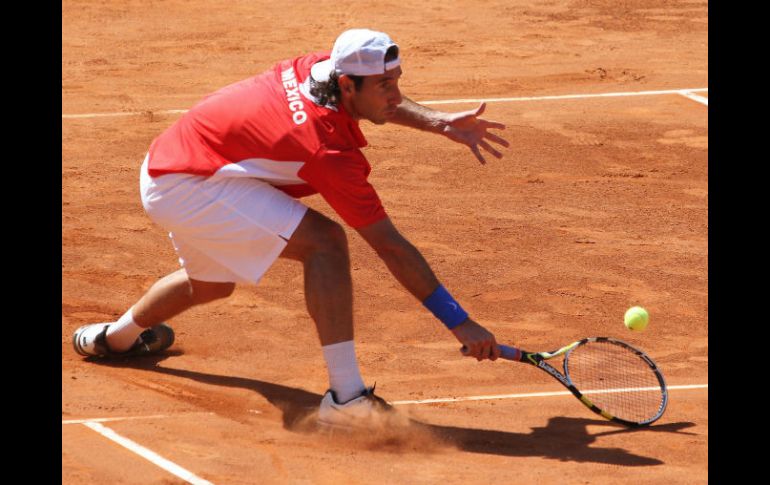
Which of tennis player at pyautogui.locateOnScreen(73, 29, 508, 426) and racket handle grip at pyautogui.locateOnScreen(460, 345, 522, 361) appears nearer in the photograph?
tennis player at pyautogui.locateOnScreen(73, 29, 508, 426)

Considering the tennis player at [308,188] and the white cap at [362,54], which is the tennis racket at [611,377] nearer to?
the tennis player at [308,188]

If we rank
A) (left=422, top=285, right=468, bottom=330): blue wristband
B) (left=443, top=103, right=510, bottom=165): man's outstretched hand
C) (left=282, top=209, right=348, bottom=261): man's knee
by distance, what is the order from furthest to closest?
1. (left=443, top=103, right=510, bottom=165): man's outstretched hand
2. (left=282, top=209, right=348, bottom=261): man's knee
3. (left=422, top=285, right=468, bottom=330): blue wristband

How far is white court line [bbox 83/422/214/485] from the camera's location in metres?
5.62

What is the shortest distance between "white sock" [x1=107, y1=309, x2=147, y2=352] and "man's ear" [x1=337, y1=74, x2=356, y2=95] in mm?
1786

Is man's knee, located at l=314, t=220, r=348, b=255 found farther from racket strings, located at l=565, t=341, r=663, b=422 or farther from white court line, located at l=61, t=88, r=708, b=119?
white court line, located at l=61, t=88, r=708, b=119

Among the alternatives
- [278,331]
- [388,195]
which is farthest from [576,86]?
[278,331]

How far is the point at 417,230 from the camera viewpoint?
9375mm

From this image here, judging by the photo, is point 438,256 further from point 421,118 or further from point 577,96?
point 577,96

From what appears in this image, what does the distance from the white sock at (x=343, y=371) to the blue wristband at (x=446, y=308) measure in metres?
0.43

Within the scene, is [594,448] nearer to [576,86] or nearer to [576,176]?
Answer: [576,176]

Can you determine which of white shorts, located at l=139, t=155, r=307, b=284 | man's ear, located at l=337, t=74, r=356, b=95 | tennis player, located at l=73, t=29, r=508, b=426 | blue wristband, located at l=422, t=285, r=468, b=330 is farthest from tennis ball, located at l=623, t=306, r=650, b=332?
man's ear, located at l=337, t=74, r=356, b=95

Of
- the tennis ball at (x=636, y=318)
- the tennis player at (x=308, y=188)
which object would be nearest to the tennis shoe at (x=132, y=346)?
the tennis player at (x=308, y=188)

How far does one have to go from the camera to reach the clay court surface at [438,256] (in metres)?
6.11

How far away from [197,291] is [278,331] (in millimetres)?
995
